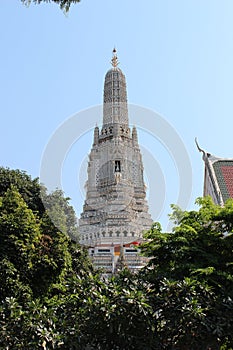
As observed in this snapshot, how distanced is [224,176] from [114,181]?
27.1 meters

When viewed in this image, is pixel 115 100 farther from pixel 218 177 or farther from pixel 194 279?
pixel 194 279

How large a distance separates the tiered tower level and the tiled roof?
21179mm

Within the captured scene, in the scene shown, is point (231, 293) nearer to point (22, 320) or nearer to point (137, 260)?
point (22, 320)

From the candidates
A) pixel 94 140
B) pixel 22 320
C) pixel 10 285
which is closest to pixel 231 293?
pixel 22 320

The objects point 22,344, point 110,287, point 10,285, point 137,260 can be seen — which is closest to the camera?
point 22,344

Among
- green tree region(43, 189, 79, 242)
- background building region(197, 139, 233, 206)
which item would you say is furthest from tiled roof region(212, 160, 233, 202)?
green tree region(43, 189, 79, 242)

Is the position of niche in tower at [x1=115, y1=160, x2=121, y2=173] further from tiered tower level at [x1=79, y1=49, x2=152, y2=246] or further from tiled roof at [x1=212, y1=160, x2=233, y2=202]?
tiled roof at [x1=212, y1=160, x2=233, y2=202]

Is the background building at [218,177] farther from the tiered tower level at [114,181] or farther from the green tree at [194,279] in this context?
the tiered tower level at [114,181]

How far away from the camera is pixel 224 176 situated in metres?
21.8

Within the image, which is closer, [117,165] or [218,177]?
[218,177]

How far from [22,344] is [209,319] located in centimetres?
390

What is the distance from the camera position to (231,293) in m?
9.23

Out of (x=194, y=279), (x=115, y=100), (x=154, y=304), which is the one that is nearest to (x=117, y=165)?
(x=115, y=100)

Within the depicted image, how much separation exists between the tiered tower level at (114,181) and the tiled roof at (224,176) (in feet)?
69.5
